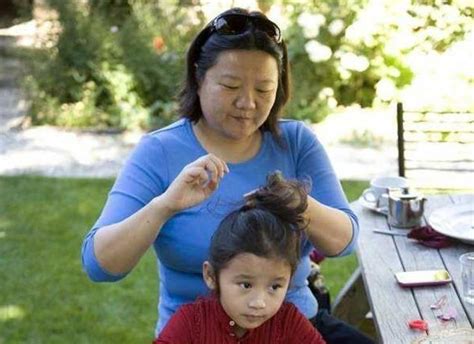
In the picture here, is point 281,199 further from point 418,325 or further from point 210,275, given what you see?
point 418,325

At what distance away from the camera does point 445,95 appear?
614cm

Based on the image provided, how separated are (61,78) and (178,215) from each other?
4637mm

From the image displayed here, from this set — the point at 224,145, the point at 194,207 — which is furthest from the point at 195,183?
the point at 224,145

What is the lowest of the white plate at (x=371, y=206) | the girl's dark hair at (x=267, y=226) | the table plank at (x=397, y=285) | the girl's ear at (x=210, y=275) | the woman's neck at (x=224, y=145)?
the white plate at (x=371, y=206)

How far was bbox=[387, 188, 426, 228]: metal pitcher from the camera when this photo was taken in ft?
8.79

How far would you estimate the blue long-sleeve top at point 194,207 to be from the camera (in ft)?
7.23

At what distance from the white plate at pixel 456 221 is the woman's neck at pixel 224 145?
61 centimetres

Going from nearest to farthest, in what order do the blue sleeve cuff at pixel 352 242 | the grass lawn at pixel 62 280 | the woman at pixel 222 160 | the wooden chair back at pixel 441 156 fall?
1. the woman at pixel 222 160
2. the blue sleeve cuff at pixel 352 242
3. the grass lawn at pixel 62 280
4. the wooden chair back at pixel 441 156

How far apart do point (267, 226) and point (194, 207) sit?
0.35 meters

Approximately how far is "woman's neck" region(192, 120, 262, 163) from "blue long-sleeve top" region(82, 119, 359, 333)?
2cm

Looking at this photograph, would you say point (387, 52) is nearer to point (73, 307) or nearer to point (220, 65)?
point (73, 307)

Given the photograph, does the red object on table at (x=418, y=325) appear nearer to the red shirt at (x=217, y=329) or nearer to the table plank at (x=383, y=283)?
the table plank at (x=383, y=283)

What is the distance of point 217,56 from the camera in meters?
2.25

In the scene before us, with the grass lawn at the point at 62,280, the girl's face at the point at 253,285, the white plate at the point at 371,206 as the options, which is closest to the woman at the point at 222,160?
the girl's face at the point at 253,285
